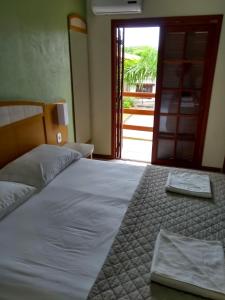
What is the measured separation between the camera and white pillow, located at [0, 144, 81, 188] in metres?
1.78

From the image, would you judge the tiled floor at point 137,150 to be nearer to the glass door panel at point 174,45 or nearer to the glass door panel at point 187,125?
the glass door panel at point 187,125

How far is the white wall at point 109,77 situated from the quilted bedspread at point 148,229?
1424mm

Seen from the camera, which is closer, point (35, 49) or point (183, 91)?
point (35, 49)

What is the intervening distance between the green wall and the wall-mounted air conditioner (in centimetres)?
25

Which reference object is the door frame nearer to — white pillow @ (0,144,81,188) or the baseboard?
the baseboard

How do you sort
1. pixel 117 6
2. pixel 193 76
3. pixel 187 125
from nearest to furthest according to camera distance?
pixel 117 6 < pixel 193 76 < pixel 187 125

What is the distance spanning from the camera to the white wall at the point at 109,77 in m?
2.87

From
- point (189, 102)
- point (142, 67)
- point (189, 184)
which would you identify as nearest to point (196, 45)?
point (189, 102)

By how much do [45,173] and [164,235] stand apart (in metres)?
1.04

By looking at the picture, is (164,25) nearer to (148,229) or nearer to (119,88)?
(119,88)

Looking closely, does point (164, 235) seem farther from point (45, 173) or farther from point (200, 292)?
point (45, 173)

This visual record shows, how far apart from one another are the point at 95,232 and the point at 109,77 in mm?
2578

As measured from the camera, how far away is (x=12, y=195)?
4.98ft

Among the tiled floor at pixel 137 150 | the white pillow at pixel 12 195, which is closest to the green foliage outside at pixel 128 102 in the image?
the tiled floor at pixel 137 150
